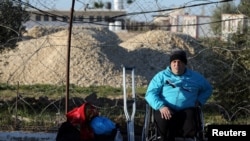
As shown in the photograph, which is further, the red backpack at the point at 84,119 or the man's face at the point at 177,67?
the man's face at the point at 177,67

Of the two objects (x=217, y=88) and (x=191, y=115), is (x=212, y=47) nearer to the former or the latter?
(x=217, y=88)

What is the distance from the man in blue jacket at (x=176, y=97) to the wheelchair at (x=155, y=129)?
0.06m

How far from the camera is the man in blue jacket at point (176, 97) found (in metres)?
→ 6.38

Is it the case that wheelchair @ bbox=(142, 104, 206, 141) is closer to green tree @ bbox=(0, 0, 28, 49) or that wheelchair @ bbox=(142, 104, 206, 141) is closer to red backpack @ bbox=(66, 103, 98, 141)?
red backpack @ bbox=(66, 103, 98, 141)

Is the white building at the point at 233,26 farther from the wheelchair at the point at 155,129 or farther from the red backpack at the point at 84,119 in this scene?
the red backpack at the point at 84,119

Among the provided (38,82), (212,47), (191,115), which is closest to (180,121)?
(191,115)

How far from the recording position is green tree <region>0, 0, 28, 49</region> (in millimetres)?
8367

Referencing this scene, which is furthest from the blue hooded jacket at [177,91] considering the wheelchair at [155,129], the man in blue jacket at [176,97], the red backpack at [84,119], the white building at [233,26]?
the white building at [233,26]

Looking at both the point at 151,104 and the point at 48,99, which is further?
the point at 48,99

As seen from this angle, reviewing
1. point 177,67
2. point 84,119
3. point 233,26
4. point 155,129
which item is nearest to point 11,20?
point 84,119

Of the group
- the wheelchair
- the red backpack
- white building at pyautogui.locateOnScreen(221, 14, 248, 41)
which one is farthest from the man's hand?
white building at pyautogui.locateOnScreen(221, 14, 248, 41)

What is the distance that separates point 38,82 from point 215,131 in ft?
45.5

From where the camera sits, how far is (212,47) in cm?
824

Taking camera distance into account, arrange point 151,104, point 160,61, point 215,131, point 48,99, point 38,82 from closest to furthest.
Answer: point 215,131
point 151,104
point 48,99
point 38,82
point 160,61
